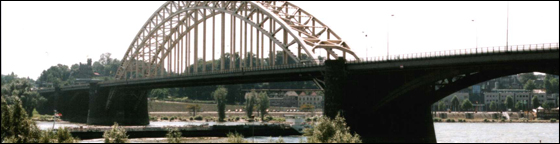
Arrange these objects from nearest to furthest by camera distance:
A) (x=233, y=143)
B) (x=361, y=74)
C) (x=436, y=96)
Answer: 1. (x=233, y=143)
2. (x=436, y=96)
3. (x=361, y=74)

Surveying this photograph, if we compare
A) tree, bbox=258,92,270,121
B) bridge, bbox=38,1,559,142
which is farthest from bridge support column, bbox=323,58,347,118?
tree, bbox=258,92,270,121

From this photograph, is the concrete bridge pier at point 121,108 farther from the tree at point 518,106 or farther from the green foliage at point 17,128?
the tree at point 518,106

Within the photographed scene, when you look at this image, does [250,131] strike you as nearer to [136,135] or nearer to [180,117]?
[136,135]

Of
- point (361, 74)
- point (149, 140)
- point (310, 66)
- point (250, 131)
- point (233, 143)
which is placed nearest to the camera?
point (233, 143)

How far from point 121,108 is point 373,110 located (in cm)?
7802

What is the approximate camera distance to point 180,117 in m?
193

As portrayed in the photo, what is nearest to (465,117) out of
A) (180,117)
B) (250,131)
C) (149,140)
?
(180,117)

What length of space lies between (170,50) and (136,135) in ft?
123

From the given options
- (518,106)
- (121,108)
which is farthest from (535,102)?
(121,108)

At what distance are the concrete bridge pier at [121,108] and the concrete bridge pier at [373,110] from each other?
7124 cm

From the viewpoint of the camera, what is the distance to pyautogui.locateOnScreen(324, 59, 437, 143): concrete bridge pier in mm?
75250

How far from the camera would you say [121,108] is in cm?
14312

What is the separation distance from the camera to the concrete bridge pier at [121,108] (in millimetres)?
142375

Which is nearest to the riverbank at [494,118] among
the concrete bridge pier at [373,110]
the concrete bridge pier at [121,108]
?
the concrete bridge pier at [121,108]
